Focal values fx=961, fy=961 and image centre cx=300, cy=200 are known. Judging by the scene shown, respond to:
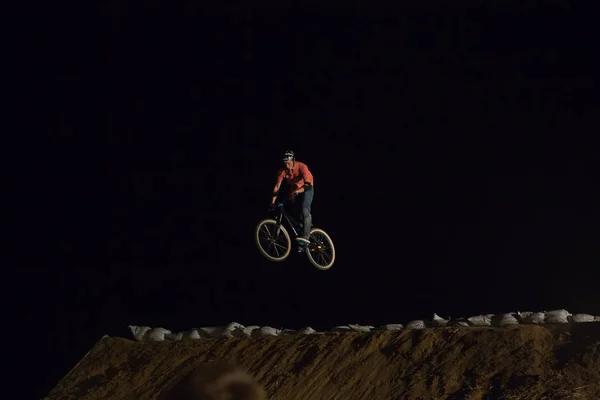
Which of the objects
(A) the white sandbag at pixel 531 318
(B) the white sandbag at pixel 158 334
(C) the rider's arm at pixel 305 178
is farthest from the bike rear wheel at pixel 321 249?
(B) the white sandbag at pixel 158 334

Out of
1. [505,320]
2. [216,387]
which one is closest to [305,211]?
[505,320]

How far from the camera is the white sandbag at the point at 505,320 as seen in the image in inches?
373

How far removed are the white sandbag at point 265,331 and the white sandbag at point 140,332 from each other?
1838mm

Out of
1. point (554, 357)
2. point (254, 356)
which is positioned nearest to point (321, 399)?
point (254, 356)

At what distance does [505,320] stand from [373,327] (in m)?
1.79

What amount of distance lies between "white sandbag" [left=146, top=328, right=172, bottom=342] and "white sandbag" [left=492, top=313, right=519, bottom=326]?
4.77m

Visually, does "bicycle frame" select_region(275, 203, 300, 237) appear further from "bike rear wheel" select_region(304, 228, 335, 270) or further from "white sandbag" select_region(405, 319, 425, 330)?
"white sandbag" select_region(405, 319, 425, 330)

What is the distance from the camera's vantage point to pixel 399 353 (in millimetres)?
9602

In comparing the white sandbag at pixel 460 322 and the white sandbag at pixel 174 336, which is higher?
the white sandbag at pixel 174 336

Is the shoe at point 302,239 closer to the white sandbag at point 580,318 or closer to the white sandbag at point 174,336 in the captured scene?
the white sandbag at point 174,336

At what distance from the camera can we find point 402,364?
372 inches

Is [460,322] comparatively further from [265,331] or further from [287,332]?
[265,331]

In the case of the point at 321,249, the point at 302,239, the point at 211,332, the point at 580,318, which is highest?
the point at 302,239

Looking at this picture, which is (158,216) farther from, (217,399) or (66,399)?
(217,399)
